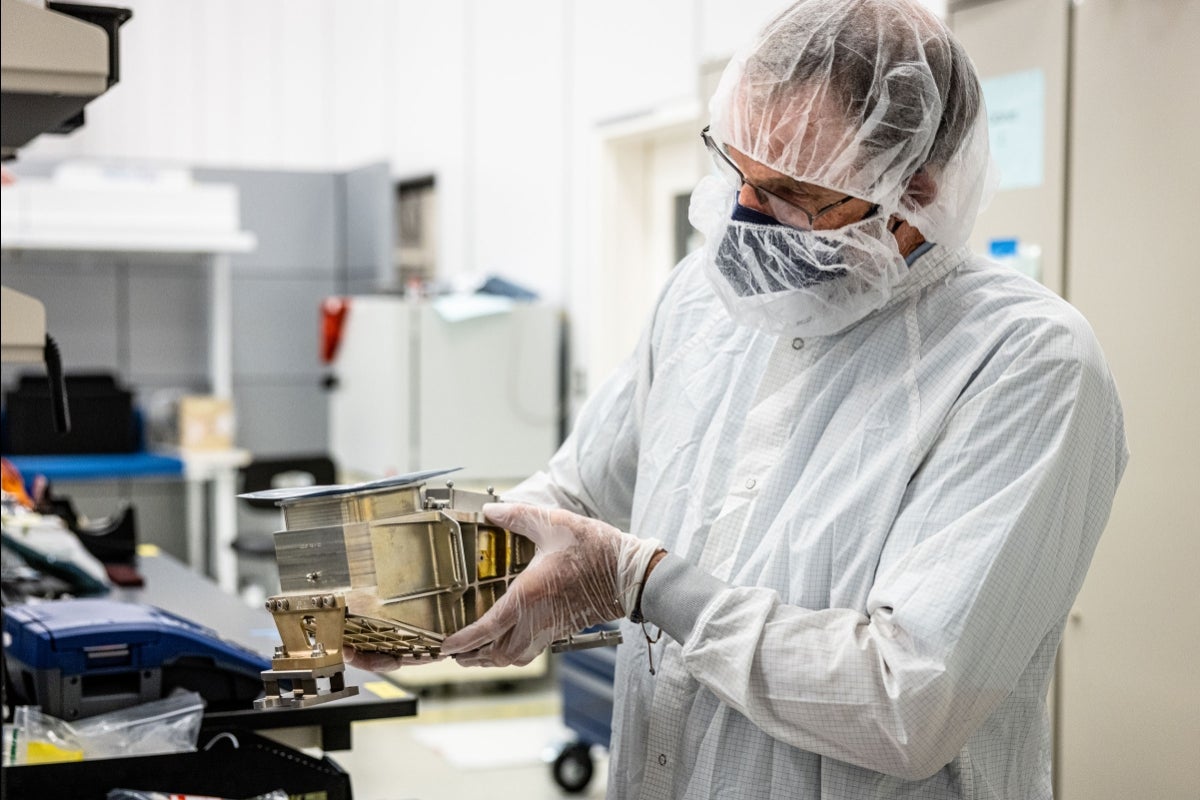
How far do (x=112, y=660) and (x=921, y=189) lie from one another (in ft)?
3.73

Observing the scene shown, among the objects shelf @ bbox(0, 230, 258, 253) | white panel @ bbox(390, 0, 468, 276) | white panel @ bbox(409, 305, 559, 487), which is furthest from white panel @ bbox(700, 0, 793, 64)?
shelf @ bbox(0, 230, 258, 253)

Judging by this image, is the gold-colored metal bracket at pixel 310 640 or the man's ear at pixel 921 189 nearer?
the gold-colored metal bracket at pixel 310 640

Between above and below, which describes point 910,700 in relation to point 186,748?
above

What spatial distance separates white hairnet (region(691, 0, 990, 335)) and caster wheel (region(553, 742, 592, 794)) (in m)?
2.79

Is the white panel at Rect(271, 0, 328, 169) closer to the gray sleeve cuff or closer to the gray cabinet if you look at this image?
the gray cabinet

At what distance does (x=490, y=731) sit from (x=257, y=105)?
430 cm

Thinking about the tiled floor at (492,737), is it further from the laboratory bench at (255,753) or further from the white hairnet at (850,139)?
the white hairnet at (850,139)

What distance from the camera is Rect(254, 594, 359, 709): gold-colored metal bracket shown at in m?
1.17

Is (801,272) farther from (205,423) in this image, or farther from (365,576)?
(205,423)

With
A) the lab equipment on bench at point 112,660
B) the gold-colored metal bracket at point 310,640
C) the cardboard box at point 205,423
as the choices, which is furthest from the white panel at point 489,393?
the gold-colored metal bracket at point 310,640

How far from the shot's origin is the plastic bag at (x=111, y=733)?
5.03 ft

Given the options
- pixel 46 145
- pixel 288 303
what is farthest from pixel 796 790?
pixel 46 145

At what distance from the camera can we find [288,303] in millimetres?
6297

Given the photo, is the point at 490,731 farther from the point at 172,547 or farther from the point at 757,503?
the point at 757,503
